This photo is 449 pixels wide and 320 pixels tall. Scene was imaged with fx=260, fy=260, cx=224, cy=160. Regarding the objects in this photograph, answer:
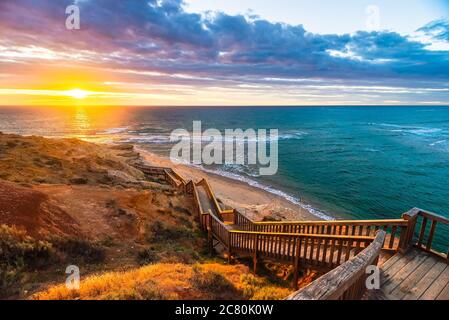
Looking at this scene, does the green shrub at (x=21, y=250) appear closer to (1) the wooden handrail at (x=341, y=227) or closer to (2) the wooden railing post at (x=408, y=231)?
(1) the wooden handrail at (x=341, y=227)

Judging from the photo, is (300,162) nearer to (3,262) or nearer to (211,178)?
(211,178)

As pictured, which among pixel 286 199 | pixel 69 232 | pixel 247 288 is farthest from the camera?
pixel 286 199

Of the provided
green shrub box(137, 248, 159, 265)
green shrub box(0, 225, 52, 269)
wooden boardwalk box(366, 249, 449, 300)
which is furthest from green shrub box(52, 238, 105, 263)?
wooden boardwalk box(366, 249, 449, 300)

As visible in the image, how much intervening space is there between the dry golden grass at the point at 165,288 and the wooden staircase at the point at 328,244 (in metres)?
1.39

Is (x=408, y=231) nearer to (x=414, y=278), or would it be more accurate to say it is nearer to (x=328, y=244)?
(x=414, y=278)

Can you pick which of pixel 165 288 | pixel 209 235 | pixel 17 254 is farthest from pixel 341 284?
pixel 209 235

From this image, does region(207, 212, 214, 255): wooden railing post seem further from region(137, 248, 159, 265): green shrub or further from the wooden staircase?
region(137, 248, 159, 265): green shrub

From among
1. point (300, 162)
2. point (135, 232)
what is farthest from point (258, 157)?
point (135, 232)

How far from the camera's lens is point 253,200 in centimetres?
2502

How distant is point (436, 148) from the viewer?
46594 millimetres

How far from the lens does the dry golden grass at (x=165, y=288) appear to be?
4863 millimetres

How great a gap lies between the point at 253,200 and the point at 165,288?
20.2 m
